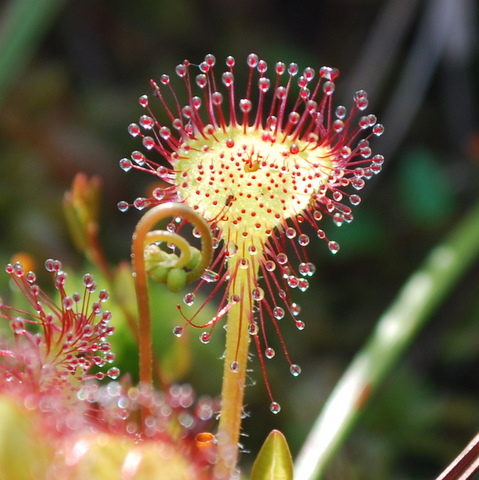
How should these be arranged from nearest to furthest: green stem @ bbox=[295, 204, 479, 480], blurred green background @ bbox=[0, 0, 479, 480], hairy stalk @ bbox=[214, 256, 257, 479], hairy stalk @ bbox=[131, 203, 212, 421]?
hairy stalk @ bbox=[131, 203, 212, 421], hairy stalk @ bbox=[214, 256, 257, 479], green stem @ bbox=[295, 204, 479, 480], blurred green background @ bbox=[0, 0, 479, 480]

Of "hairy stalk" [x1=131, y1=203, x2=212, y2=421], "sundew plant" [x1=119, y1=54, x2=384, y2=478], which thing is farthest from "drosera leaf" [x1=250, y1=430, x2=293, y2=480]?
"hairy stalk" [x1=131, y1=203, x2=212, y2=421]

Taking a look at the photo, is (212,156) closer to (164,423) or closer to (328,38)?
(164,423)

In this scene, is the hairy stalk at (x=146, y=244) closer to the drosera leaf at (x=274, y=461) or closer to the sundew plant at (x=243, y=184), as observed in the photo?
the sundew plant at (x=243, y=184)

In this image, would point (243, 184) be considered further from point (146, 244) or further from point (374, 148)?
point (374, 148)

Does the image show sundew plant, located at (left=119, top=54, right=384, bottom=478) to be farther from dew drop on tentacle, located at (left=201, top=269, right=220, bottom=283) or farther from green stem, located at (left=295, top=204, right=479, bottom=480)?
green stem, located at (left=295, top=204, right=479, bottom=480)

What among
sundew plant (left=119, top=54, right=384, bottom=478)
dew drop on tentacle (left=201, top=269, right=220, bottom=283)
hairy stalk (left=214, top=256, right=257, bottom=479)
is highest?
sundew plant (left=119, top=54, right=384, bottom=478)

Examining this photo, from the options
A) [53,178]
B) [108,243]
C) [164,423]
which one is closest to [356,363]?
[164,423]
